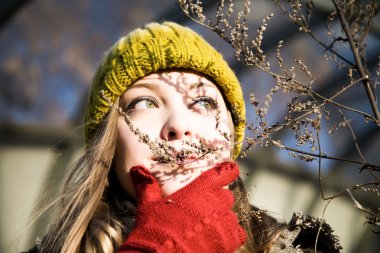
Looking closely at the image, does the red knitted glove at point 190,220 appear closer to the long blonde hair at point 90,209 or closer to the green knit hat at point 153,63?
the long blonde hair at point 90,209

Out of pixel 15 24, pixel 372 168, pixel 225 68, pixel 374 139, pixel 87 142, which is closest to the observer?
pixel 372 168

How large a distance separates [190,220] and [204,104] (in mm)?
535

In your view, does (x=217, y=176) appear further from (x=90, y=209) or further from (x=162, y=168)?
(x=90, y=209)

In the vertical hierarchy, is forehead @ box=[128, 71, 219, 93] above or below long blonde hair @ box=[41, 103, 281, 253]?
above

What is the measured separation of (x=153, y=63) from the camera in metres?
1.96

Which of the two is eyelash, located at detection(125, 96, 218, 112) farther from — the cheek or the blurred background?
the blurred background

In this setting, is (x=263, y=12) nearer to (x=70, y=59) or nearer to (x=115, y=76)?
(x=70, y=59)

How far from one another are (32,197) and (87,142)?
14.1 ft

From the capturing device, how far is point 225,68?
216 cm

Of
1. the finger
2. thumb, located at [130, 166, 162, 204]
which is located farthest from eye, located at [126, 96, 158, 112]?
the finger

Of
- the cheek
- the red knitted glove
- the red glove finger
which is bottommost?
the red knitted glove

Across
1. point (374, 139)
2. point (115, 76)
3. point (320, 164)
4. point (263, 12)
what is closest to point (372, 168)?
point (320, 164)

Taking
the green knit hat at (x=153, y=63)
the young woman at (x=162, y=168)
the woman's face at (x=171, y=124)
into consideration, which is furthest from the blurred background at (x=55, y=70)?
the woman's face at (x=171, y=124)

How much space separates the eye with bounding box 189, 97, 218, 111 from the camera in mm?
1861
